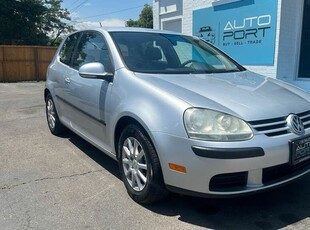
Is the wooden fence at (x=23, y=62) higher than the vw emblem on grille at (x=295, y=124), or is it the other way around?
the wooden fence at (x=23, y=62)

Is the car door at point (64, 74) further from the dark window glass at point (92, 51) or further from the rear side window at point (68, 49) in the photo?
the dark window glass at point (92, 51)

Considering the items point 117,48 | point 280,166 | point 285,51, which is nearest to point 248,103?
point 280,166

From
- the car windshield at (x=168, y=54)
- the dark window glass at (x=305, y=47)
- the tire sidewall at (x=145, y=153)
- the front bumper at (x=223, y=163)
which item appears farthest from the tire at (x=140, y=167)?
the dark window glass at (x=305, y=47)

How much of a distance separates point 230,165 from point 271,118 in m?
0.52

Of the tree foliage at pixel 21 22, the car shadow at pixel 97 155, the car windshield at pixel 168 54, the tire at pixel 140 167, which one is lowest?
the car shadow at pixel 97 155

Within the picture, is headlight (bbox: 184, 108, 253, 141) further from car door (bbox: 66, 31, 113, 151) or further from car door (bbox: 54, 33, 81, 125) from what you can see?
car door (bbox: 54, 33, 81, 125)

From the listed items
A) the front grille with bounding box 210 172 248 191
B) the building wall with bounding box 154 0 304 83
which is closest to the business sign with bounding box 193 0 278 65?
the building wall with bounding box 154 0 304 83

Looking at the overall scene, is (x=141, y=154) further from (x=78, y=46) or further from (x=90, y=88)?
(x=78, y=46)

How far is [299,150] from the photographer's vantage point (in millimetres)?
2701

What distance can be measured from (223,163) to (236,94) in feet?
2.29

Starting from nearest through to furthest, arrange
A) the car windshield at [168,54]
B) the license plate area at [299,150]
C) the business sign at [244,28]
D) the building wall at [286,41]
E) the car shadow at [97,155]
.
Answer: the license plate area at [299,150] < the car windshield at [168,54] < the car shadow at [97,155] < the building wall at [286,41] < the business sign at [244,28]

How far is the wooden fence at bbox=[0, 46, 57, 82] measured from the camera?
53.0ft

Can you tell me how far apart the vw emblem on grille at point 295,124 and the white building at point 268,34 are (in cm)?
552

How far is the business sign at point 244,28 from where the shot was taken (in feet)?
26.4
